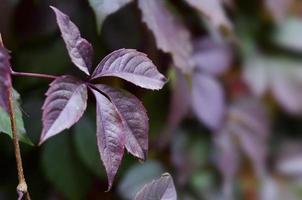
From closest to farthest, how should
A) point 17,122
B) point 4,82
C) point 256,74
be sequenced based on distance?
point 4,82
point 17,122
point 256,74

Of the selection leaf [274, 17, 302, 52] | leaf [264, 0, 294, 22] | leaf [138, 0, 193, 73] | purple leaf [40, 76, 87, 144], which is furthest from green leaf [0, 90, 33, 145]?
leaf [274, 17, 302, 52]

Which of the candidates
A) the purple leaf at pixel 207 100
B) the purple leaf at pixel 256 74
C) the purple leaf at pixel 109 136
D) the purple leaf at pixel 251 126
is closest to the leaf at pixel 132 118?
the purple leaf at pixel 109 136

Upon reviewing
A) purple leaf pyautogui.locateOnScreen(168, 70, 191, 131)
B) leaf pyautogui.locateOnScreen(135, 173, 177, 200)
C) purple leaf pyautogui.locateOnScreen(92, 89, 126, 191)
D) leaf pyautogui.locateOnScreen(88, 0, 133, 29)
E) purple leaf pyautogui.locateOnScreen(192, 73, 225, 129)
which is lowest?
purple leaf pyautogui.locateOnScreen(192, 73, 225, 129)

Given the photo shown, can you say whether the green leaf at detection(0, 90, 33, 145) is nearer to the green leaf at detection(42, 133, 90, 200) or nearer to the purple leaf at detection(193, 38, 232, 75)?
the green leaf at detection(42, 133, 90, 200)

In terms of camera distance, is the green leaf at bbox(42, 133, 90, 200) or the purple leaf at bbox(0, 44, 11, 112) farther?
the green leaf at bbox(42, 133, 90, 200)

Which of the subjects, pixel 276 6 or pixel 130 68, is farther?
pixel 276 6

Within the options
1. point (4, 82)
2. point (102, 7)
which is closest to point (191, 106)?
point (102, 7)

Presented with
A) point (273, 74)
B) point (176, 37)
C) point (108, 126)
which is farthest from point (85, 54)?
Answer: point (273, 74)

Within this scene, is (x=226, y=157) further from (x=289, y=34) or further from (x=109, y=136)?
(x=109, y=136)
